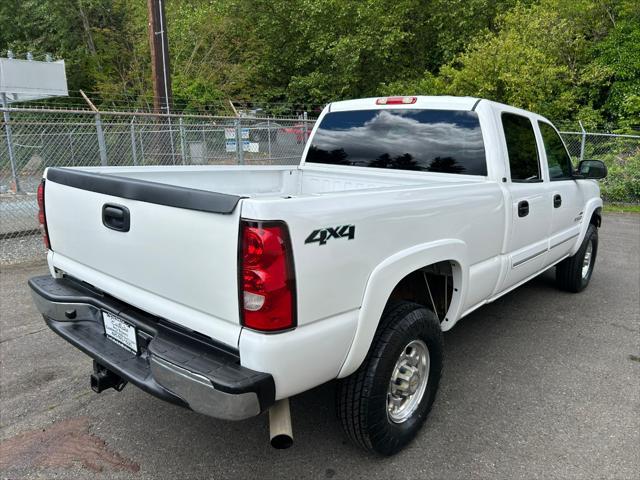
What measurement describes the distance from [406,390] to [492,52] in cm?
1466

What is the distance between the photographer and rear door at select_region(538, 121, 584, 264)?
14.1 feet

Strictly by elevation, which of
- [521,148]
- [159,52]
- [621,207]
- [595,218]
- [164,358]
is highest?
[159,52]

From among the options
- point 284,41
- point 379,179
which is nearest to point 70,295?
point 379,179

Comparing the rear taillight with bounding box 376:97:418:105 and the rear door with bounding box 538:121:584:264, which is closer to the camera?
the rear taillight with bounding box 376:97:418:105

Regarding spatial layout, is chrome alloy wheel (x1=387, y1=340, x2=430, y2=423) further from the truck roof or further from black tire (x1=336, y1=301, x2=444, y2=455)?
the truck roof

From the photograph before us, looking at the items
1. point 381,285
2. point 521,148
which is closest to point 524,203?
point 521,148

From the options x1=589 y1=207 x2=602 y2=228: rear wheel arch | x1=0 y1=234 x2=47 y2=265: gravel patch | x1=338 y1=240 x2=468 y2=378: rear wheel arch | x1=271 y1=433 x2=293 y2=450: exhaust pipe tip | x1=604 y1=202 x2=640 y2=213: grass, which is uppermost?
x1=338 y1=240 x2=468 y2=378: rear wheel arch

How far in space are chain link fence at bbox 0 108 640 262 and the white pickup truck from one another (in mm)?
4607

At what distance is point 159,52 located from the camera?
29.7 feet

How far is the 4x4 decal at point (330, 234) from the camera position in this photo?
1958 millimetres

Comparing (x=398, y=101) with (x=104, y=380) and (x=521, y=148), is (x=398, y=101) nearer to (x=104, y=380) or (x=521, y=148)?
(x=521, y=148)

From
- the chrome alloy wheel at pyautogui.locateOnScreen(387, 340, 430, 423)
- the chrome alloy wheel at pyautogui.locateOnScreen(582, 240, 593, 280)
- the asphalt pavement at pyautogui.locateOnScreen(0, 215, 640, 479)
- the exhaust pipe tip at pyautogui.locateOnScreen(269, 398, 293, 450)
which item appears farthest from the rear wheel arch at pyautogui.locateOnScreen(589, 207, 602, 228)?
the exhaust pipe tip at pyautogui.locateOnScreen(269, 398, 293, 450)

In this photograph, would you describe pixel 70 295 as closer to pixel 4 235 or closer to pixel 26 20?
pixel 4 235

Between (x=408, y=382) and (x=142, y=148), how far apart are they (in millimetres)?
9081
